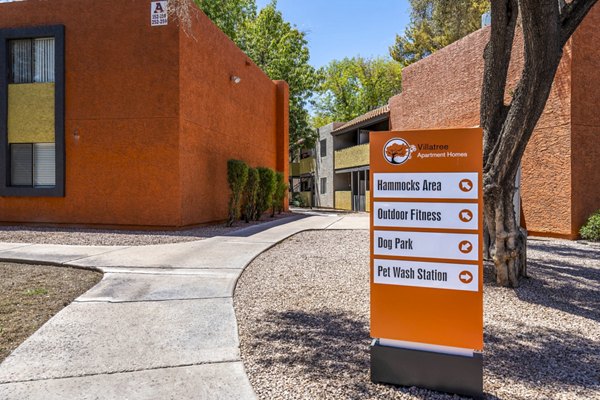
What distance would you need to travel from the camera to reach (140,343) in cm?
360

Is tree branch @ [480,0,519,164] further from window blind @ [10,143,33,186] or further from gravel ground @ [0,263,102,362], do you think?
window blind @ [10,143,33,186]

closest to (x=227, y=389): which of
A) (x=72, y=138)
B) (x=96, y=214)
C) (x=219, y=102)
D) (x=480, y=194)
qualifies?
(x=480, y=194)

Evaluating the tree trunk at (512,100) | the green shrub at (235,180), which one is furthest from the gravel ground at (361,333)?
the green shrub at (235,180)

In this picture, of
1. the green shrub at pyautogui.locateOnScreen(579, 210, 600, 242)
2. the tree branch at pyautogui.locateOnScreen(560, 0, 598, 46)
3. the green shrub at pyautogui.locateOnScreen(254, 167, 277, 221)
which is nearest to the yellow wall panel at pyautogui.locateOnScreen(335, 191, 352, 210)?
the green shrub at pyautogui.locateOnScreen(254, 167, 277, 221)

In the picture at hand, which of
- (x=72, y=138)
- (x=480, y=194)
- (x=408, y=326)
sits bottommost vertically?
(x=408, y=326)

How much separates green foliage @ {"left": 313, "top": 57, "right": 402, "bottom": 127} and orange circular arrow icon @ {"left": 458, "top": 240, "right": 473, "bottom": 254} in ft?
133

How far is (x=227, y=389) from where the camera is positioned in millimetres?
2805

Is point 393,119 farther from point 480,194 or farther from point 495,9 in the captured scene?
point 480,194

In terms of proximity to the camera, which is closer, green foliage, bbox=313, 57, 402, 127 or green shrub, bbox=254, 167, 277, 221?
green shrub, bbox=254, 167, 277, 221

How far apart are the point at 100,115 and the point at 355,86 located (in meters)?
37.4

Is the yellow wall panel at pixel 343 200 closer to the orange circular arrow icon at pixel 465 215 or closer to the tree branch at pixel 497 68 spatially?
the tree branch at pixel 497 68

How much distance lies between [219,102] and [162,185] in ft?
14.5

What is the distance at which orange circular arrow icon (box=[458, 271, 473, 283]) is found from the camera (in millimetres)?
2701

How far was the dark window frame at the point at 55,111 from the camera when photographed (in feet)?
39.0
